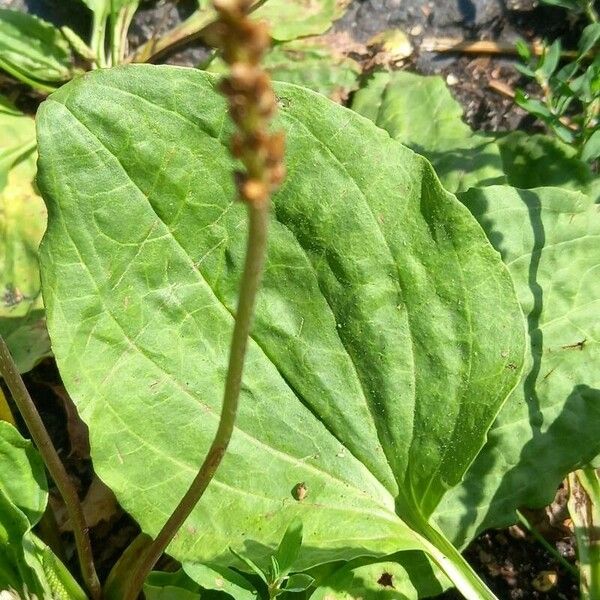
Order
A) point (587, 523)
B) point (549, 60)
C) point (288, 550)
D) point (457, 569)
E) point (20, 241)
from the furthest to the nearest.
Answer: point (20, 241)
point (549, 60)
point (587, 523)
point (457, 569)
point (288, 550)

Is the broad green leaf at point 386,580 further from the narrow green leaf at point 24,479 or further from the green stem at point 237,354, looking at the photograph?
the narrow green leaf at point 24,479

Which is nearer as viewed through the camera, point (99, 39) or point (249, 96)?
point (249, 96)

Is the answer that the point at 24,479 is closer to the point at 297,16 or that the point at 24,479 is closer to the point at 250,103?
the point at 250,103

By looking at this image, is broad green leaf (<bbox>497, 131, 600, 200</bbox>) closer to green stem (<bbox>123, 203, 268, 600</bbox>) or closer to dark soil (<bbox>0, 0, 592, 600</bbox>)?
dark soil (<bbox>0, 0, 592, 600</bbox>)

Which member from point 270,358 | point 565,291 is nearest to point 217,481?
point 270,358

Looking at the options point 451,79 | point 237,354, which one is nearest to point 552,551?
point 237,354
